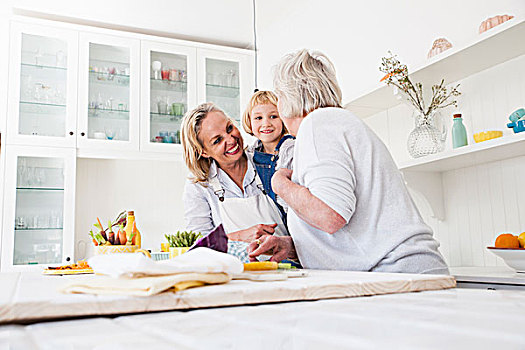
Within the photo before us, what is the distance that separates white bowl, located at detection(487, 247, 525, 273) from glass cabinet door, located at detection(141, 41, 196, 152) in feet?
8.02

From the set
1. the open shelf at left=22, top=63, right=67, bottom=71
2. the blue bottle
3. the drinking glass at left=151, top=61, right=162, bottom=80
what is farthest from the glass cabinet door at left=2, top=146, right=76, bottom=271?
the blue bottle

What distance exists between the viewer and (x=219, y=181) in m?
1.96

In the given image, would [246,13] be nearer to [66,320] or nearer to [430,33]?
[430,33]

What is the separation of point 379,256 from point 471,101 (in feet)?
4.45

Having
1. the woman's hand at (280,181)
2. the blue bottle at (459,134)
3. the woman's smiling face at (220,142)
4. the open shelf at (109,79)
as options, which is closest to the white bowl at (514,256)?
the blue bottle at (459,134)

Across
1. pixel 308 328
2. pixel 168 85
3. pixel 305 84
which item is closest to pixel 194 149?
pixel 305 84

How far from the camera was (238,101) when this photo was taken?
12.5 feet

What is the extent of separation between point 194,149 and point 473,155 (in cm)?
110

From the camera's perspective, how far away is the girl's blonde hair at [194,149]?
1.95 metres

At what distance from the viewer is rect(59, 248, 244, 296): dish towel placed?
539mm

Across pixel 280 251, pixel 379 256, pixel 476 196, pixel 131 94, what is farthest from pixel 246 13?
pixel 379 256

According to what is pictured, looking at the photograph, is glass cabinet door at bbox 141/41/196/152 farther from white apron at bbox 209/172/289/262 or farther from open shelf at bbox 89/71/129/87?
white apron at bbox 209/172/289/262

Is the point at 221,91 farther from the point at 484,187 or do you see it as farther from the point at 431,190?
the point at 484,187

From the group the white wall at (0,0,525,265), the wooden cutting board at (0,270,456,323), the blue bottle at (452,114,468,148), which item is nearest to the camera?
the wooden cutting board at (0,270,456,323)
